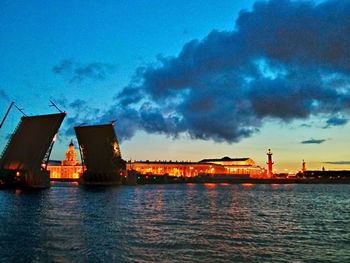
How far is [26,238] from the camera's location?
18.9 metres

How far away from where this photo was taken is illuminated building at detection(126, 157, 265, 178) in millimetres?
157250

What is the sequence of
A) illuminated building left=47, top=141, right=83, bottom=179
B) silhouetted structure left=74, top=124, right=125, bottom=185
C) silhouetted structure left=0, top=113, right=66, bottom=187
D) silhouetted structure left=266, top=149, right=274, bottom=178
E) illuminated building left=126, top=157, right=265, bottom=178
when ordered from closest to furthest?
silhouetted structure left=0, top=113, right=66, bottom=187 → silhouetted structure left=74, top=124, right=125, bottom=185 → illuminated building left=126, top=157, right=265, bottom=178 → illuminated building left=47, top=141, right=83, bottom=179 → silhouetted structure left=266, top=149, right=274, bottom=178

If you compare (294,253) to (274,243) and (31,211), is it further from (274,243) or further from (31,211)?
(31,211)

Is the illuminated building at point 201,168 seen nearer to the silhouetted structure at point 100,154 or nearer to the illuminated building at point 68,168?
the illuminated building at point 68,168

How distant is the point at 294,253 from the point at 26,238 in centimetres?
1091

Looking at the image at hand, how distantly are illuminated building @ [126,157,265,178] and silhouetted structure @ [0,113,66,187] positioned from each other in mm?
75703

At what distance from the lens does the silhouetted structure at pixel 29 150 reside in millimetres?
62656

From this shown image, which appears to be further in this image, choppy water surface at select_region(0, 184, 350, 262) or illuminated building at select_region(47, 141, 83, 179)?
illuminated building at select_region(47, 141, 83, 179)

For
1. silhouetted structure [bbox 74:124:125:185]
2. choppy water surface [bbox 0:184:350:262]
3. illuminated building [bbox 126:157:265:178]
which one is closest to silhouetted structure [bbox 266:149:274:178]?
illuminated building [bbox 126:157:265:178]

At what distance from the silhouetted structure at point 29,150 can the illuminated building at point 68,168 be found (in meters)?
86.7

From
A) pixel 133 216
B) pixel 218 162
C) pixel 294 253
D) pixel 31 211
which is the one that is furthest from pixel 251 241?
pixel 218 162

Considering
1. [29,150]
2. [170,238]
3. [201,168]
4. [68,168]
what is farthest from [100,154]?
[201,168]

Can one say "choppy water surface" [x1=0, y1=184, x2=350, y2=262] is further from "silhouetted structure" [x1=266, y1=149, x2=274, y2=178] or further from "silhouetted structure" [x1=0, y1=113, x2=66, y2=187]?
"silhouetted structure" [x1=266, y1=149, x2=274, y2=178]

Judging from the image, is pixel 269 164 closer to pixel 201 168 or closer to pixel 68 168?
pixel 201 168
